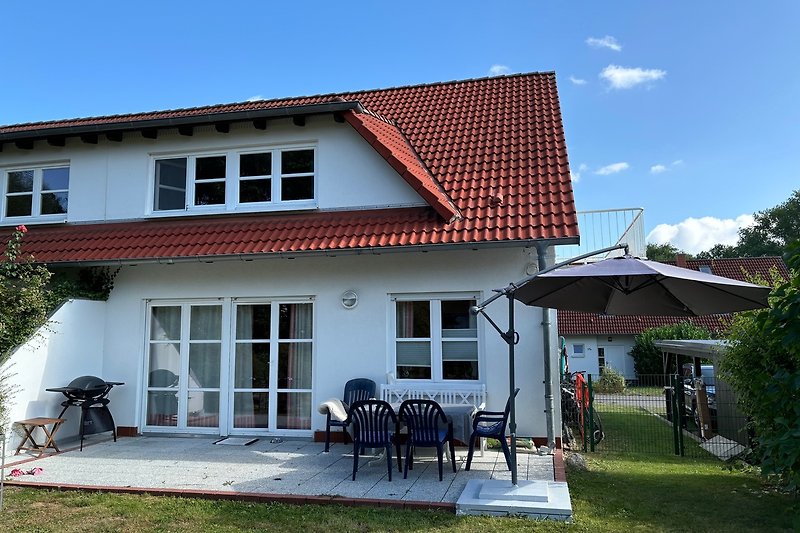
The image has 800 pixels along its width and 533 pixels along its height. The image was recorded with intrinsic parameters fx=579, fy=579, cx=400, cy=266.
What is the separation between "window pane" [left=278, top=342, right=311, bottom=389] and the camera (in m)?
10.4

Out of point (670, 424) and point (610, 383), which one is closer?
point (670, 424)

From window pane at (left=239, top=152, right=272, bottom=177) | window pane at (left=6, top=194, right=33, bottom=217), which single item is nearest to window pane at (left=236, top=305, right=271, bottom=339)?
window pane at (left=239, top=152, right=272, bottom=177)

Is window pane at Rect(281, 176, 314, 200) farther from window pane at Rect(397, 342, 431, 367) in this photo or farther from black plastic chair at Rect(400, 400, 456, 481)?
black plastic chair at Rect(400, 400, 456, 481)

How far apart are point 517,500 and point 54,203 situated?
36.6 feet

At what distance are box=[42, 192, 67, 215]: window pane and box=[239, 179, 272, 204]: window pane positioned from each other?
13.2 feet

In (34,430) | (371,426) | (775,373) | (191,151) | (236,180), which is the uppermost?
(191,151)

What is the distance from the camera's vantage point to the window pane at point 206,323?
10844mm

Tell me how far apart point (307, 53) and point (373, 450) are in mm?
8713

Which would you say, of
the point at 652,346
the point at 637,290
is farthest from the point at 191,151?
the point at 652,346

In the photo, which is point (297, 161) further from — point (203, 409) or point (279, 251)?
point (203, 409)

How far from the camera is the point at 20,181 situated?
12.5m

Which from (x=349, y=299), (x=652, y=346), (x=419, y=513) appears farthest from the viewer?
(x=652, y=346)

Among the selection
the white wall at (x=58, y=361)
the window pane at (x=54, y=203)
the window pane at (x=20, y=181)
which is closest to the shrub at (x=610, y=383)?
the white wall at (x=58, y=361)

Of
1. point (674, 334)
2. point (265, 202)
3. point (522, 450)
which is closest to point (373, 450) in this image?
point (522, 450)
